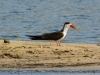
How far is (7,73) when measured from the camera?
995cm

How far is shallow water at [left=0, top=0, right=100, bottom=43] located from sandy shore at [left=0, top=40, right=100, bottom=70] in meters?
4.94

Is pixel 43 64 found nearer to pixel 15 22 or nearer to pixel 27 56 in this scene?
pixel 27 56

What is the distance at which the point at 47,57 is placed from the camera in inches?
459

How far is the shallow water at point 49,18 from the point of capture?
19.8m

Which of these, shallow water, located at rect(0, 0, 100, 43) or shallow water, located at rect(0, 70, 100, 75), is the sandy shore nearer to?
shallow water, located at rect(0, 70, 100, 75)

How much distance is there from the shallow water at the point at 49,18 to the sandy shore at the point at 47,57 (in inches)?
195

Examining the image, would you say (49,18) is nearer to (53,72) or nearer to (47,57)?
(47,57)

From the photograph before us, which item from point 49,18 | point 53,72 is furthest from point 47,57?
point 49,18

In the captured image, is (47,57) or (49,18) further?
(49,18)

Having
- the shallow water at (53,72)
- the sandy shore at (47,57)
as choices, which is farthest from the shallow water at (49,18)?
the shallow water at (53,72)

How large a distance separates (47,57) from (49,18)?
14421 millimetres

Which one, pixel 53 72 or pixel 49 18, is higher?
pixel 53 72

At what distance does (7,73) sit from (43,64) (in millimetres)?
1124

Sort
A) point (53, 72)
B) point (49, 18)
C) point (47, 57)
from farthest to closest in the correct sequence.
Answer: point (49, 18), point (47, 57), point (53, 72)
